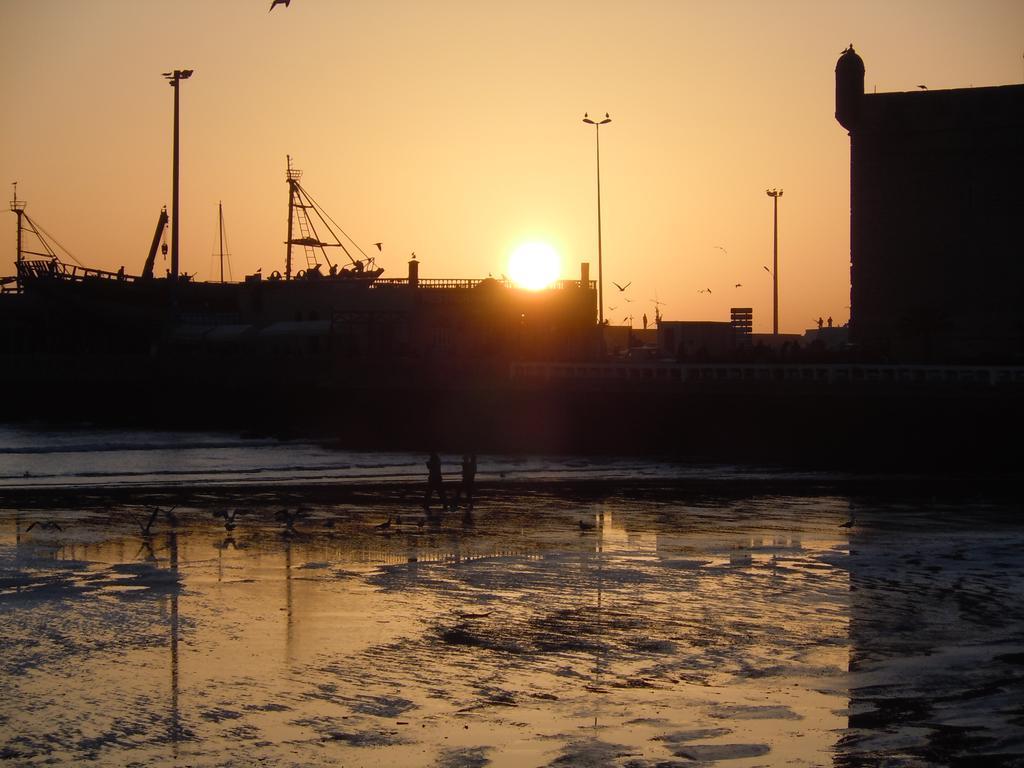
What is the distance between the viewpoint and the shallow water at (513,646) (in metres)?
11.5

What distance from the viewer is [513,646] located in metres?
15.0

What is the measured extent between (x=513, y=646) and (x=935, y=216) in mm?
66066

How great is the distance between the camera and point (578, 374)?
186 feet

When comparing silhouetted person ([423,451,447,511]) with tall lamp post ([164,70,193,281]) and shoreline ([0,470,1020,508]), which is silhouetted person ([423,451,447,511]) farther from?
tall lamp post ([164,70,193,281])

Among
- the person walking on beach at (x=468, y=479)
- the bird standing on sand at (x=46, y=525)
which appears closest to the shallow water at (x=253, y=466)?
the person walking on beach at (x=468, y=479)

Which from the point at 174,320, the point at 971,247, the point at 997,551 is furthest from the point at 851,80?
the point at 997,551

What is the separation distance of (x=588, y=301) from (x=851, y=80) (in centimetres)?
2143

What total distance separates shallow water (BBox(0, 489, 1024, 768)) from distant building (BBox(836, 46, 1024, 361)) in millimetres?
49631

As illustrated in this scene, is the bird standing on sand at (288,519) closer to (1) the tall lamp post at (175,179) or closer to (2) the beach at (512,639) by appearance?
(2) the beach at (512,639)

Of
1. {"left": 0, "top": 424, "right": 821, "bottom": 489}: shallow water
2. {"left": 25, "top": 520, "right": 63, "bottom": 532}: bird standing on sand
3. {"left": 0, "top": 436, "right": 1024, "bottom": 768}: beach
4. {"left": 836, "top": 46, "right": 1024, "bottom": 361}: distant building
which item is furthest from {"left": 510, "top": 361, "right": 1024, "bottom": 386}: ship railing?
{"left": 25, "top": 520, "right": 63, "bottom": 532}: bird standing on sand

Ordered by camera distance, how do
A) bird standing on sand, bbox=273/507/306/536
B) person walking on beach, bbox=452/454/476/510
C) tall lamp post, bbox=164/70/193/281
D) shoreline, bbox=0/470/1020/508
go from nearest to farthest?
bird standing on sand, bbox=273/507/306/536
person walking on beach, bbox=452/454/476/510
shoreline, bbox=0/470/1020/508
tall lamp post, bbox=164/70/193/281

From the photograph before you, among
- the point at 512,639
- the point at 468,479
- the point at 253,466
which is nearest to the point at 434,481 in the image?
the point at 468,479

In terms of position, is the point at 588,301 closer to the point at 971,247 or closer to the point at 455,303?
the point at 455,303

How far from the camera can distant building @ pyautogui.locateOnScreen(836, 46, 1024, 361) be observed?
71.6 metres
